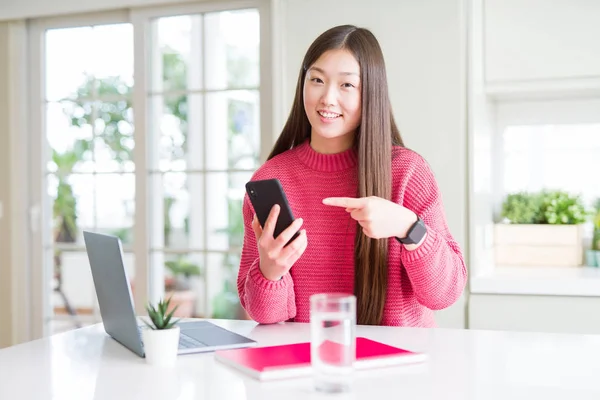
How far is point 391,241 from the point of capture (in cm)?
176

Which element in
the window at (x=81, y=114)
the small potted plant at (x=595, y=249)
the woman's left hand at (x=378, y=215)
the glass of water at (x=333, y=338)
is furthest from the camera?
the window at (x=81, y=114)

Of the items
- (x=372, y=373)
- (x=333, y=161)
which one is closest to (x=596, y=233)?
(x=333, y=161)

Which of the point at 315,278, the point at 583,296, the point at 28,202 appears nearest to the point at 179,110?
the point at 28,202

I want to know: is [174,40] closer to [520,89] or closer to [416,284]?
[520,89]

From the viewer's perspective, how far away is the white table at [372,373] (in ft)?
3.56

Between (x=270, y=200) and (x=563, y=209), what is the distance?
6.77 feet

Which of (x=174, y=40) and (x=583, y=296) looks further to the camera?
(x=174, y=40)

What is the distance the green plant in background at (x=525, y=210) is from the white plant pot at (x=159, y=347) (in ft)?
7.50

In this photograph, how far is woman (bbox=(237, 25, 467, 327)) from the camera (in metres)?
1.68

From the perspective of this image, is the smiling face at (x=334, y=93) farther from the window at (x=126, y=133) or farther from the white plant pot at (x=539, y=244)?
the white plant pot at (x=539, y=244)

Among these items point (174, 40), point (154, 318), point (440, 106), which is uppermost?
point (174, 40)

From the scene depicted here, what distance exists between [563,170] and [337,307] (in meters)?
2.57

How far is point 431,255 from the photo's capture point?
1589mm

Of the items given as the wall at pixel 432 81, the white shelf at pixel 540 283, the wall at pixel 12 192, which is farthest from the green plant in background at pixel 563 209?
the wall at pixel 12 192
